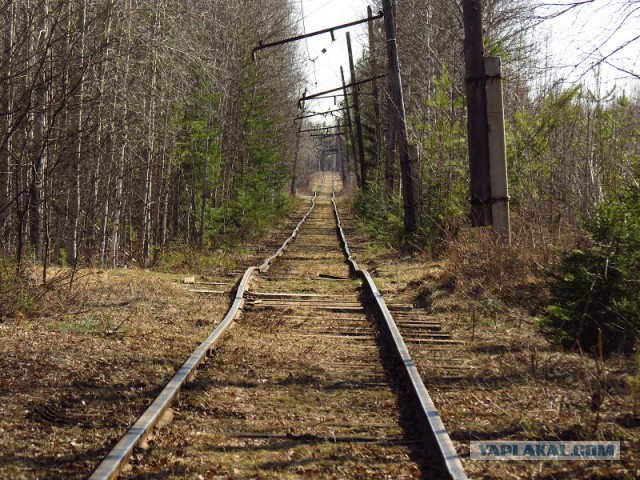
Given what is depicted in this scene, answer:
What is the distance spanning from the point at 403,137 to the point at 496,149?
6.61 metres

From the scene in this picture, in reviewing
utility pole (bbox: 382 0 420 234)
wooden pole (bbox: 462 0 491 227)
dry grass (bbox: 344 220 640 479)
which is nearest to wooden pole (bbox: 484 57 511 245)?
wooden pole (bbox: 462 0 491 227)

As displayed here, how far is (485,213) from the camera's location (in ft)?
39.8

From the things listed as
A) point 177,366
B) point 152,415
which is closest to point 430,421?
point 152,415

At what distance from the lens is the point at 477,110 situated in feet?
39.8

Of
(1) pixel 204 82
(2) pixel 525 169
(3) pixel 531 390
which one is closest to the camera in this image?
(3) pixel 531 390

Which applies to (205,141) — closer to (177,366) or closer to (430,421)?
(177,366)

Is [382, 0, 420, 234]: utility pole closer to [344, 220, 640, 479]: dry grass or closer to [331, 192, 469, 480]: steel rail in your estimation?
[344, 220, 640, 479]: dry grass

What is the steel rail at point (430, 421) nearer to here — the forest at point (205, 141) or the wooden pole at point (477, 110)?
the forest at point (205, 141)

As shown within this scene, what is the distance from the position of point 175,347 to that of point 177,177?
18.9 meters

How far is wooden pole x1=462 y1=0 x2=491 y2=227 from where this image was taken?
477 inches

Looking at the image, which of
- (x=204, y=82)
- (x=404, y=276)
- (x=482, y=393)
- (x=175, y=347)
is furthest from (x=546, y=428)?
(x=204, y=82)

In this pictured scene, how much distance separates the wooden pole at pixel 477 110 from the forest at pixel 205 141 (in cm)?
73

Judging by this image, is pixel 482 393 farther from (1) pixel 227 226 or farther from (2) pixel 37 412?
(1) pixel 227 226

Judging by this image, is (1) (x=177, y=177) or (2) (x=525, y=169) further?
(1) (x=177, y=177)
